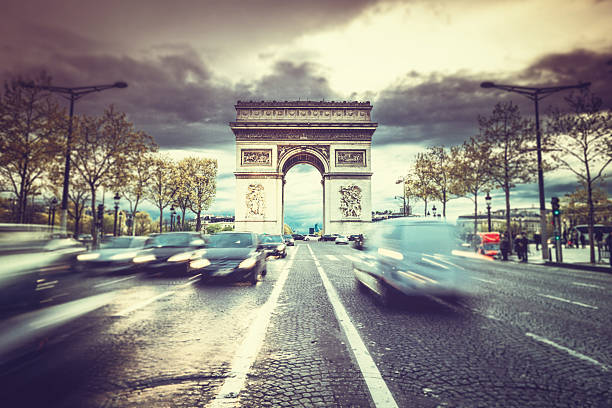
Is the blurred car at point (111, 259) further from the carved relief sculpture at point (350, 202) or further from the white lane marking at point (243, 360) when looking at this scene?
the carved relief sculpture at point (350, 202)

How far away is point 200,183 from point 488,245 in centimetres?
3558

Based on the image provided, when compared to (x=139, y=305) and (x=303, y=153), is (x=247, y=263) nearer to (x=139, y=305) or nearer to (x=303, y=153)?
(x=139, y=305)

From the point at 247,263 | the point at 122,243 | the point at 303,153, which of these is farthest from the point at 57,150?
the point at 303,153

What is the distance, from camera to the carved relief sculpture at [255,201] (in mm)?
50237

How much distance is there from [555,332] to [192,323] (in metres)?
5.12

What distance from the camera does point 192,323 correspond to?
5.80m

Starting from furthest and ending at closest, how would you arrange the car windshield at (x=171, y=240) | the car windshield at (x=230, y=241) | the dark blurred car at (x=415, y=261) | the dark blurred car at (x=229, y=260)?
the car windshield at (x=171, y=240), the car windshield at (x=230, y=241), the dark blurred car at (x=229, y=260), the dark blurred car at (x=415, y=261)

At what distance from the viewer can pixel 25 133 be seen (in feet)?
72.8

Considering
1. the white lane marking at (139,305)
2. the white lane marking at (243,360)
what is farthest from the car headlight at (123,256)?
the white lane marking at (243,360)

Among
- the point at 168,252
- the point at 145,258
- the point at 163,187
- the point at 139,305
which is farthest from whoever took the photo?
the point at 163,187

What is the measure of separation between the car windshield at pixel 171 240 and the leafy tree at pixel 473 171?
2162cm

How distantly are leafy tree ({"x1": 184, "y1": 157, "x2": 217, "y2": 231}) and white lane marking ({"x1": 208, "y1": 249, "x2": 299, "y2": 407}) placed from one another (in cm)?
4421

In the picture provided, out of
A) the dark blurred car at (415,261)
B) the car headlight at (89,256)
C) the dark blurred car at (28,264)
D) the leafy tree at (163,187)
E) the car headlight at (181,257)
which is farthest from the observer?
the leafy tree at (163,187)

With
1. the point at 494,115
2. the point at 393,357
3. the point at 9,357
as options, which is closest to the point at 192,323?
the point at 9,357
